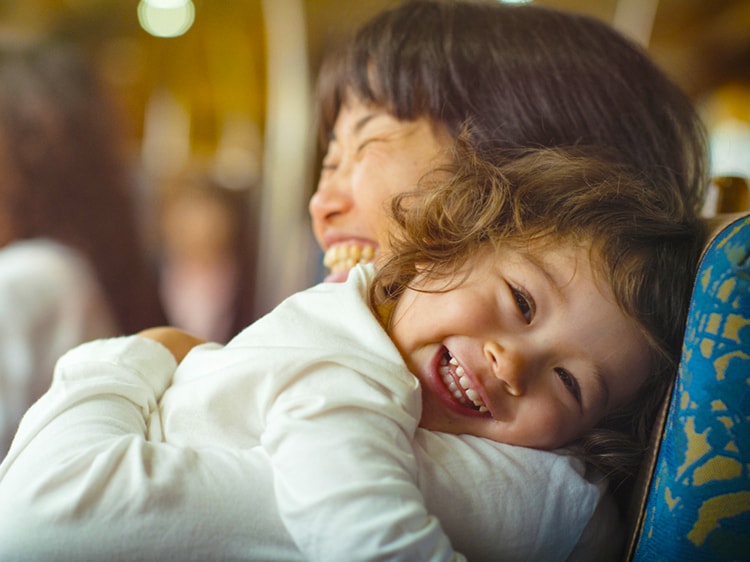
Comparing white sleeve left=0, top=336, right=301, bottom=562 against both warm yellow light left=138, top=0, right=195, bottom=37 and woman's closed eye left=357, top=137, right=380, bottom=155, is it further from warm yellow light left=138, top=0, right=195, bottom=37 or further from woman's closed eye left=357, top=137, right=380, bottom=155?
warm yellow light left=138, top=0, right=195, bottom=37

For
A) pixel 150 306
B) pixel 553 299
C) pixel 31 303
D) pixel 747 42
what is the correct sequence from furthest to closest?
pixel 747 42 → pixel 150 306 → pixel 31 303 → pixel 553 299

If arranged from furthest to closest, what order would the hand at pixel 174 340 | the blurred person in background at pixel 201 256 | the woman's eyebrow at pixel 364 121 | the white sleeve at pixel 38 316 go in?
the blurred person in background at pixel 201 256
the white sleeve at pixel 38 316
the woman's eyebrow at pixel 364 121
the hand at pixel 174 340

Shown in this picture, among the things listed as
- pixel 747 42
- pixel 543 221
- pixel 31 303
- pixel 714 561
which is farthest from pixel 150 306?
pixel 747 42

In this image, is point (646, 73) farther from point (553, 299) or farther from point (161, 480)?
point (161, 480)

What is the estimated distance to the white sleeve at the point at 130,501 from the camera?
50cm

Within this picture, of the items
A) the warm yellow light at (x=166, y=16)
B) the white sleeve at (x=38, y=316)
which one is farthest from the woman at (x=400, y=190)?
the warm yellow light at (x=166, y=16)

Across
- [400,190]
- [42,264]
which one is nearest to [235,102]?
[42,264]

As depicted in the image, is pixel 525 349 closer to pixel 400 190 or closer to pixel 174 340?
pixel 400 190

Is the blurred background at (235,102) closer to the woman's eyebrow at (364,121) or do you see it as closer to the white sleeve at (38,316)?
the white sleeve at (38,316)

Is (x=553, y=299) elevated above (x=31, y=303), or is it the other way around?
(x=553, y=299)

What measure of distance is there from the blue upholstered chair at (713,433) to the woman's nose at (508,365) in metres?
0.14

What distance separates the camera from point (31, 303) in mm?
1379

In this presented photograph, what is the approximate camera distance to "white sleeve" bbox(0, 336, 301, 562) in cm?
50

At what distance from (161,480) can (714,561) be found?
44cm
